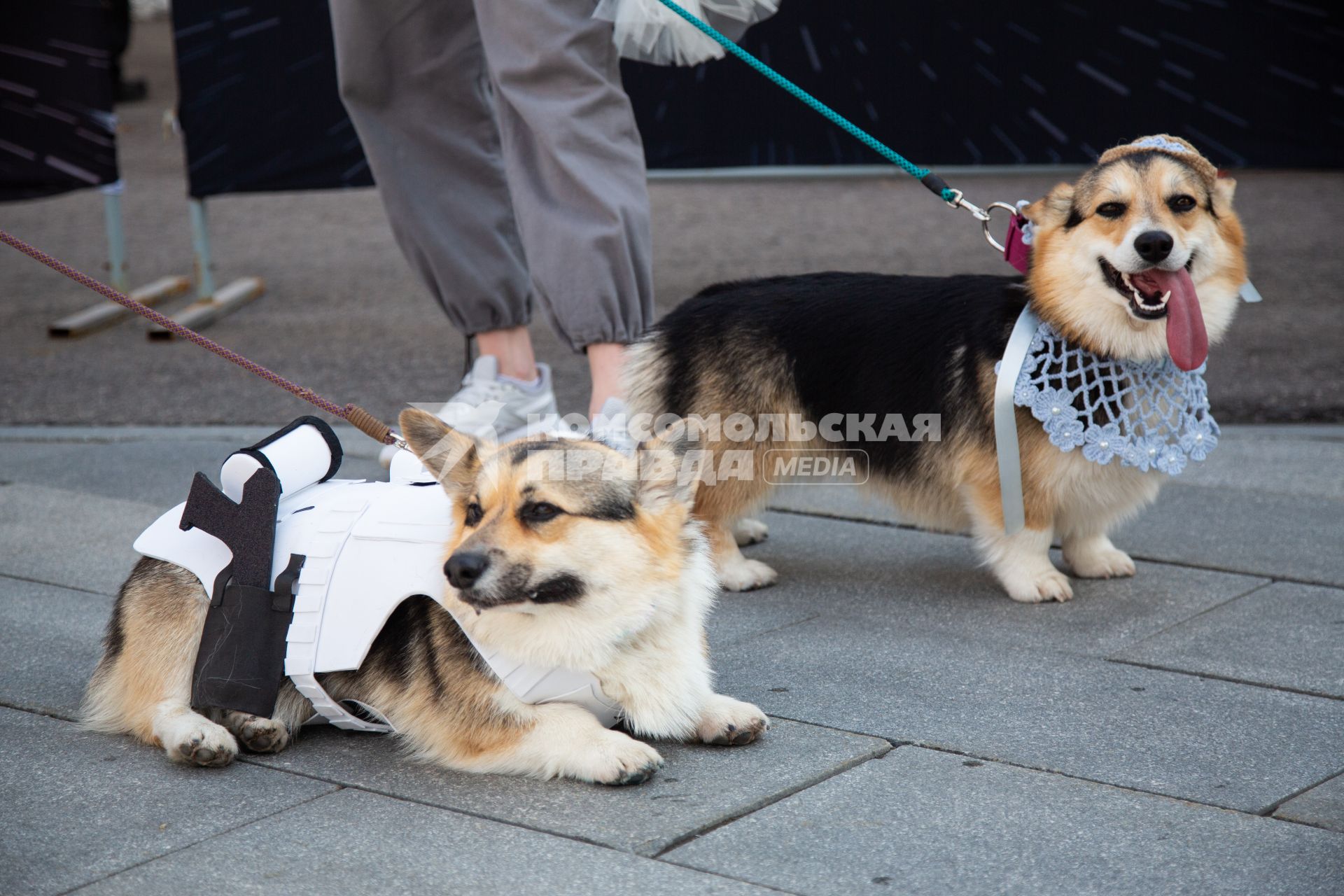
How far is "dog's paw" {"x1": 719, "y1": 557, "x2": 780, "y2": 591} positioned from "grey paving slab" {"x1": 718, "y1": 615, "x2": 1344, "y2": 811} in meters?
0.35

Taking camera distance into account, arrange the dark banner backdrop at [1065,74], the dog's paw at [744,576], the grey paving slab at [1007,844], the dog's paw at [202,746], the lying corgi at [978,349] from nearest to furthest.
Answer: the grey paving slab at [1007,844] → the dog's paw at [202,746] → the lying corgi at [978,349] → the dog's paw at [744,576] → the dark banner backdrop at [1065,74]

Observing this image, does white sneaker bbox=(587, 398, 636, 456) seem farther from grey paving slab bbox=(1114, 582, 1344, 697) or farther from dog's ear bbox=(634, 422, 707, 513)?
grey paving slab bbox=(1114, 582, 1344, 697)

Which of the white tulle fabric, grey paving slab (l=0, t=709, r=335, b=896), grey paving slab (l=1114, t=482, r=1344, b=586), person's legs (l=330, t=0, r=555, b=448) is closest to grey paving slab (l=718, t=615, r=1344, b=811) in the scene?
grey paving slab (l=1114, t=482, r=1344, b=586)

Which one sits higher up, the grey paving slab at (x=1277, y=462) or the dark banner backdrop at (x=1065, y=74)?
the dark banner backdrop at (x=1065, y=74)

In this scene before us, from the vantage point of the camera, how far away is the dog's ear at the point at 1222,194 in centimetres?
315

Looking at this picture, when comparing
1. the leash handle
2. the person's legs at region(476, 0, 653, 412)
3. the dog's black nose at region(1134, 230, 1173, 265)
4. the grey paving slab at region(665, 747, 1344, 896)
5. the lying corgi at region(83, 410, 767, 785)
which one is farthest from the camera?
the person's legs at region(476, 0, 653, 412)

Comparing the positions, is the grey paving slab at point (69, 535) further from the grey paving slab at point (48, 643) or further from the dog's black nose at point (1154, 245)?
the dog's black nose at point (1154, 245)

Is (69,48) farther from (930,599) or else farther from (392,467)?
(930,599)

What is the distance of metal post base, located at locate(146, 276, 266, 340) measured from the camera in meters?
6.52

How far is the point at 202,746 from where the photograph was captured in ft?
7.77

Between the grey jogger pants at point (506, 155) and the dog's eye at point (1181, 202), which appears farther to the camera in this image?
the grey jogger pants at point (506, 155)

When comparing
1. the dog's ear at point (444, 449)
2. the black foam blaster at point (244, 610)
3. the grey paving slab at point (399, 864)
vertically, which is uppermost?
the dog's ear at point (444, 449)

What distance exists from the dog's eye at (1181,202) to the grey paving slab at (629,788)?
1.42 meters

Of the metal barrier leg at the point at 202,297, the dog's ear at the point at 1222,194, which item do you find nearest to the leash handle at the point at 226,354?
the dog's ear at the point at 1222,194
